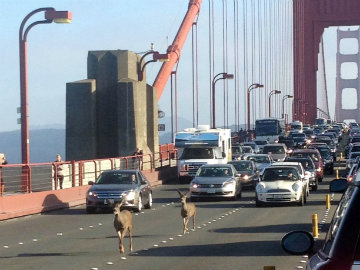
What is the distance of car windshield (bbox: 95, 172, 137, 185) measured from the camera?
2918 centimetres

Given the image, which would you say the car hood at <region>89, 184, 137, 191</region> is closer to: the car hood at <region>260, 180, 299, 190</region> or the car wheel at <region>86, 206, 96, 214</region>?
the car wheel at <region>86, 206, 96, 214</region>

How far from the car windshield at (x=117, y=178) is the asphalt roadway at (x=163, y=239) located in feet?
3.23

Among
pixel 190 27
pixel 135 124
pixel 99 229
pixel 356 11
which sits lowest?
pixel 99 229

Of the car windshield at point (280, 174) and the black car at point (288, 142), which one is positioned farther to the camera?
the black car at point (288, 142)

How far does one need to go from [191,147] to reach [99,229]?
25035 millimetres

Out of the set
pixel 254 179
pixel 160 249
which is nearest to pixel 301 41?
pixel 254 179

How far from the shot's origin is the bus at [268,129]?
8775 cm

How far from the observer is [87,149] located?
5366 centimetres

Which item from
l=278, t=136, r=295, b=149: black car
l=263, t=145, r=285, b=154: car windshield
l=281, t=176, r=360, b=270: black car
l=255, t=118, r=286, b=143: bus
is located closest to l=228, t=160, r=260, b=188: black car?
l=263, t=145, r=285, b=154: car windshield

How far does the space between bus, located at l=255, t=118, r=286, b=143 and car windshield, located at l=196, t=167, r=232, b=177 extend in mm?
52641

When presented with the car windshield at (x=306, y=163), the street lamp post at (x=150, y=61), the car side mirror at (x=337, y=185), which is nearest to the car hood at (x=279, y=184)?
the car windshield at (x=306, y=163)

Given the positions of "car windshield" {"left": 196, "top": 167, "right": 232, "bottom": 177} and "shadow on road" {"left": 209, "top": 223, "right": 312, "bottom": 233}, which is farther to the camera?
"car windshield" {"left": 196, "top": 167, "right": 232, "bottom": 177}

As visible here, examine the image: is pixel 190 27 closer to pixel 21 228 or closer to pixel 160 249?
pixel 21 228

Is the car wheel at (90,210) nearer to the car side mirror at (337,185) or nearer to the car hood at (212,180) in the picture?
the car hood at (212,180)
